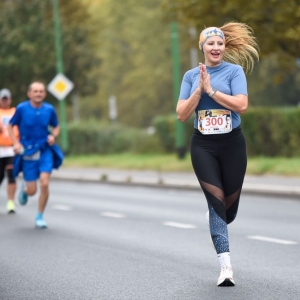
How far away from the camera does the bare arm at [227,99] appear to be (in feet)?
24.3

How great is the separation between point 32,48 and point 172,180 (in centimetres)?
1739

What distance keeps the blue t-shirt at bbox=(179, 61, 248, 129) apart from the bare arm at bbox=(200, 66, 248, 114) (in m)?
0.09

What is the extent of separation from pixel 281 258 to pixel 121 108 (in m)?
76.6

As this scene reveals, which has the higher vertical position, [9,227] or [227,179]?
[227,179]

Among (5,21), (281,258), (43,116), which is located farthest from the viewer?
(5,21)

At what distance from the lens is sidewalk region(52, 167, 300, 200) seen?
60.3 ft

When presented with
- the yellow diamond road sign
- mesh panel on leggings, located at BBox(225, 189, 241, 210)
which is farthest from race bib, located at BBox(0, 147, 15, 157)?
the yellow diamond road sign

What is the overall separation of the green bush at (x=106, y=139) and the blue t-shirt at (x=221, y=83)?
1073 inches

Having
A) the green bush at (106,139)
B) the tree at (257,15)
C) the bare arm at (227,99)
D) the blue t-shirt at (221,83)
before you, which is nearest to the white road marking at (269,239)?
the blue t-shirt at (221,83)

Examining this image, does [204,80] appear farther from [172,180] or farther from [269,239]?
[172,180]

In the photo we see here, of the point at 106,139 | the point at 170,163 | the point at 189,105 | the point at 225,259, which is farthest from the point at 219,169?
the point at 106,139

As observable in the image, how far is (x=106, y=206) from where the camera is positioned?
17031 millimetres

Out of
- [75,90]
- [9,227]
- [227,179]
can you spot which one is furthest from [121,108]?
[227,179]

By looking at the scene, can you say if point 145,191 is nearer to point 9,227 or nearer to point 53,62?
point 9,227
